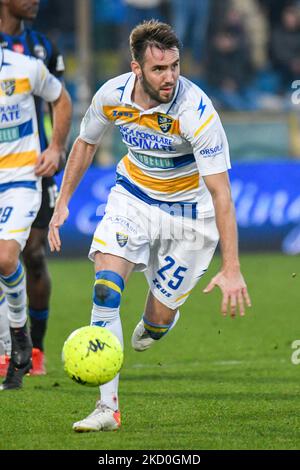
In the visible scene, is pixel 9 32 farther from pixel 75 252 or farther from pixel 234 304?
pixel 75 252

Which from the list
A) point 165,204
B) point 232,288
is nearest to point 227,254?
point 232,288

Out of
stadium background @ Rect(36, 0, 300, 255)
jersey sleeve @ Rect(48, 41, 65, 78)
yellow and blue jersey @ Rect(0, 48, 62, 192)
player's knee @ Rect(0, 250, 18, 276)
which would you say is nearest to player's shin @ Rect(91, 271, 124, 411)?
player's knee @ Rect(0, 250, 18, 276)

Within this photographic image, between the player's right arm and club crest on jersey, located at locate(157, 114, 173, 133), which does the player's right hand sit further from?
club crest on jersey, located at locate(157, 114, 173, 133)

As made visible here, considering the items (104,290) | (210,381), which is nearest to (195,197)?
(104,290)

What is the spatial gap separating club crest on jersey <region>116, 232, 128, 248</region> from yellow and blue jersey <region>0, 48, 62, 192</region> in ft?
5.29

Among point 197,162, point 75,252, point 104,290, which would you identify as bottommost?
point 75,252

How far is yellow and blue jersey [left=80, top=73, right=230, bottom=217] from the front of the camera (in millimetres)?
6441

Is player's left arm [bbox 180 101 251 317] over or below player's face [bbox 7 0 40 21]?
below

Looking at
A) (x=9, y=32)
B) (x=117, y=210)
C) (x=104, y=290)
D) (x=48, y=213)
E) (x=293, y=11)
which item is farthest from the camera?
(x=293, y=11)

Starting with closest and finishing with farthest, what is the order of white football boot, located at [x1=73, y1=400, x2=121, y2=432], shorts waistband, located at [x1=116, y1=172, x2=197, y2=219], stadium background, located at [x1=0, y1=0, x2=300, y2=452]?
white football boot, located at [x1=73, y1=400, x2=121, y2=432]
stadium background, located at [x1=0, y1=0, x2=300, y2=452]
shorts waistband, located at [x1=116, y1=172, x2=197, y2=219]

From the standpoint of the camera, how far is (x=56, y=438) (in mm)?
5918

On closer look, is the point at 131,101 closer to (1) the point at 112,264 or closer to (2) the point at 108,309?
(1) the point at 112,264

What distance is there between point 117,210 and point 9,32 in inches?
86.4

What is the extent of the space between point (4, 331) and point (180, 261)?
2017 millimetres
